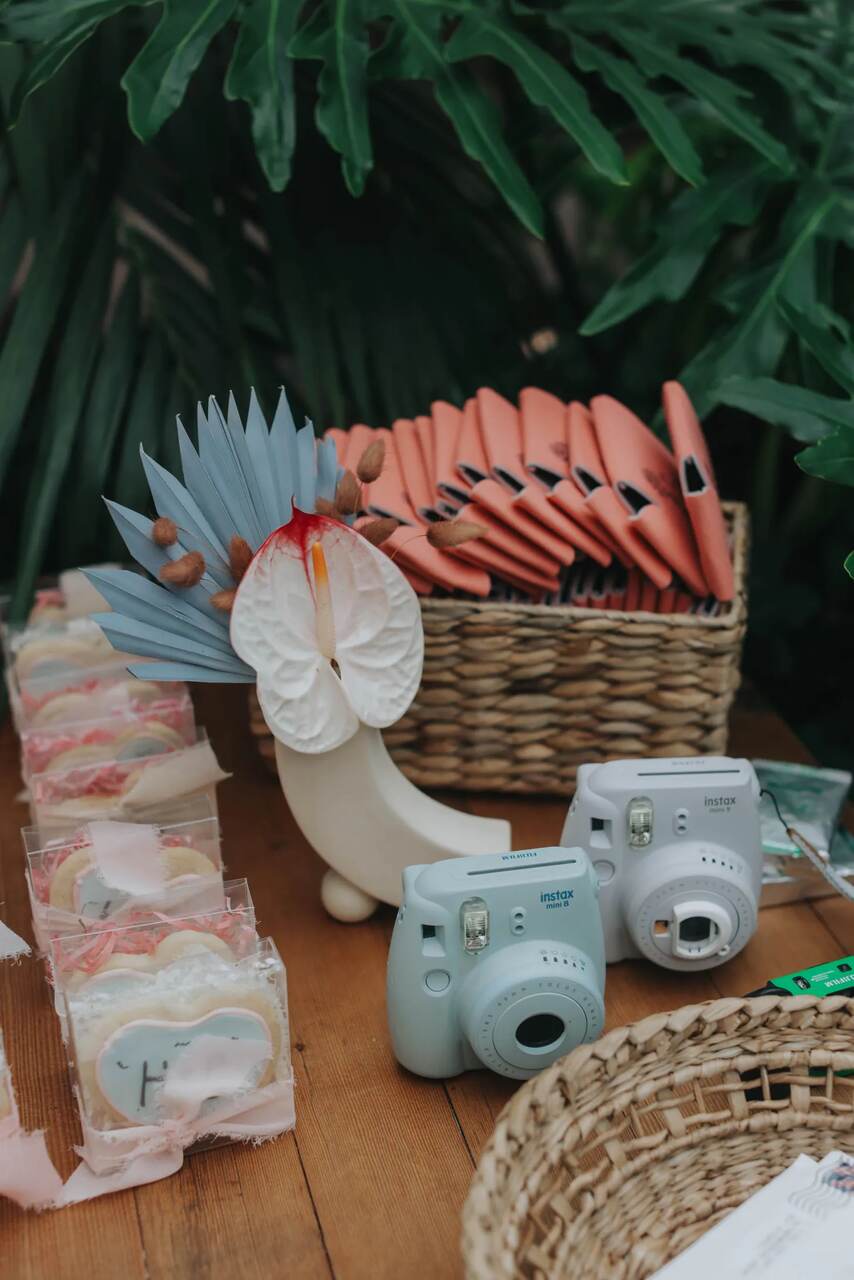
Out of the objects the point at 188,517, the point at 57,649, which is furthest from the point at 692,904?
the point at 57,649

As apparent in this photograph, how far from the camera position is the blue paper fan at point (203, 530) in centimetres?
95

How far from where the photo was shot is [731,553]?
4.08ft

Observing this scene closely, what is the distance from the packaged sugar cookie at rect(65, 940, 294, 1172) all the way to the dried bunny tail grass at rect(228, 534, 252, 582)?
11.0 inches

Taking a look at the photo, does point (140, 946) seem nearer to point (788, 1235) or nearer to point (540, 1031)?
point (540, 1031)

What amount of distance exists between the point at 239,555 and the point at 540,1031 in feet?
1.33

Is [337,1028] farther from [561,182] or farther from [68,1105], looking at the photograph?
[561,182]

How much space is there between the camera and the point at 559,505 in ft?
3.67

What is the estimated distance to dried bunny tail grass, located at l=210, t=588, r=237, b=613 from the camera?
950 mm

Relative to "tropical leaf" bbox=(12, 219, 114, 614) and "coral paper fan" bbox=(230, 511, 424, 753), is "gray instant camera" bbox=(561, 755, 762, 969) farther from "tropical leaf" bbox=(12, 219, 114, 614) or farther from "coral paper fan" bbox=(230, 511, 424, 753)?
"tropical leaf" bbox=(12, 219, 114, 614)

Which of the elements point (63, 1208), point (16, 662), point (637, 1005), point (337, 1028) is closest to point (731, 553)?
point (637, 1005)

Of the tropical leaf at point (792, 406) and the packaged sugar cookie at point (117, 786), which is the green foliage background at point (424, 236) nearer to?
the tropical leaf at point (792, 406)

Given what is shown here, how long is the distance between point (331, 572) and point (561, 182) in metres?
0.83

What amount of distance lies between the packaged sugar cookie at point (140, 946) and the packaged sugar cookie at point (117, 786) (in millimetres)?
161

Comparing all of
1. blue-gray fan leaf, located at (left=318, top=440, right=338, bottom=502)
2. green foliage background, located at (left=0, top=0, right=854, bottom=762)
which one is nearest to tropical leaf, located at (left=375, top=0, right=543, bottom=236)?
green foliage background, located at (left=0, top=0, right=854, bottom=762)
